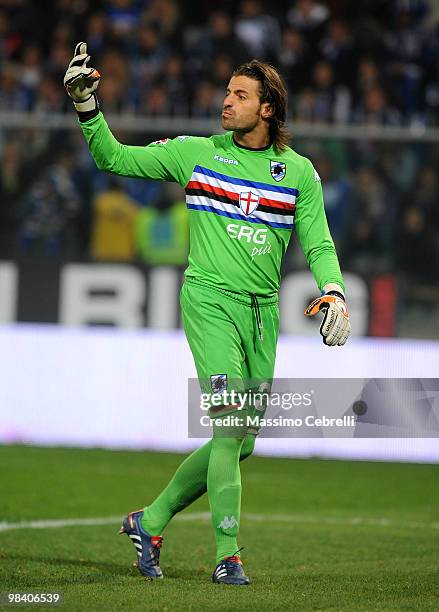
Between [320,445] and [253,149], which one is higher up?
[253,149]

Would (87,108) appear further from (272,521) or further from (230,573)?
(272,521)

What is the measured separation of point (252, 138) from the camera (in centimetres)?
654

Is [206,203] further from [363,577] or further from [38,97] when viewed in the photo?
[38,97]

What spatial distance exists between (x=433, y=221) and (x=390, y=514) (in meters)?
4.27

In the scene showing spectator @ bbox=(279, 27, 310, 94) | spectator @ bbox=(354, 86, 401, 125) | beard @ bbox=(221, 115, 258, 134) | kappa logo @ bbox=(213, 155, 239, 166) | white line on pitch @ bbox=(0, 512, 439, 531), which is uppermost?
spectator @ bbox=(279, 27, 310, 94)

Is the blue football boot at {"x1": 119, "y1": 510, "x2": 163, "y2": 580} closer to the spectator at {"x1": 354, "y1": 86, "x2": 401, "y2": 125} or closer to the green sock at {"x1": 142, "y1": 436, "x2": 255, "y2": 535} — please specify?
the green sock at {"x1": 142, "y1": 436, "x2": 255, "y2": 535}

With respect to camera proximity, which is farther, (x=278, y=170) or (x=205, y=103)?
(x=205, y=103)

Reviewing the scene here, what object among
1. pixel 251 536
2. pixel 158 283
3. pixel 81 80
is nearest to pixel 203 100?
pixel 158 283

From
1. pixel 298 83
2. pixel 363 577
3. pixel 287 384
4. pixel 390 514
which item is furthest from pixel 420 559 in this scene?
pixel 298 83

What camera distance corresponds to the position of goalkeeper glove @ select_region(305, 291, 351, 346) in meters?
6.02

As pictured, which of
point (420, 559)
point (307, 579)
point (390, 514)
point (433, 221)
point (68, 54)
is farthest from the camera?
point (68, 54)

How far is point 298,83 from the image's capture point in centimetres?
1577

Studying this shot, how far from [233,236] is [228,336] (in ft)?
1.74

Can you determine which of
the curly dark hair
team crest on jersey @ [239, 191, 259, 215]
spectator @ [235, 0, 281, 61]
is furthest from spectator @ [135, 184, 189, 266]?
team crest on jersey @ [239, 191, 259, 215]
